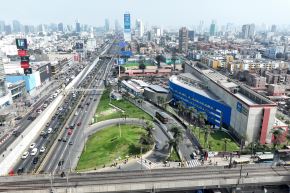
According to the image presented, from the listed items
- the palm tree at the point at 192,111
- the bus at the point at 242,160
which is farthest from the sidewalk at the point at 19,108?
the bus at the point at 242,160

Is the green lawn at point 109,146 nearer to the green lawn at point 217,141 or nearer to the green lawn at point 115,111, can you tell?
the green lawn at point 115,111

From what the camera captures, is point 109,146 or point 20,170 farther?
point 109,146

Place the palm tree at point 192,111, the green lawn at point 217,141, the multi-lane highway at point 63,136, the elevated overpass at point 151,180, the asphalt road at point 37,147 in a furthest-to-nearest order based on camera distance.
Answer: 1. the palm tree at point 192,111
2. the green lawn at point 217,141
3. the multi-lane highway at point 63,136
4. the asphalt road at point 37,147
5. the elevated overpass at point 151,180

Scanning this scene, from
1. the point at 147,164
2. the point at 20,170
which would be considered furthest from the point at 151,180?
the point at 20,170

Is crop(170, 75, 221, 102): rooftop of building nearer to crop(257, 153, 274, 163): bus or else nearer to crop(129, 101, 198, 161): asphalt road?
crop(129, 101, 198, 161): asphalt road

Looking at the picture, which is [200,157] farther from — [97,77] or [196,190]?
[97,77]

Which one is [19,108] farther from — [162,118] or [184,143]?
[184,143]

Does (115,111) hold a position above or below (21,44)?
below
